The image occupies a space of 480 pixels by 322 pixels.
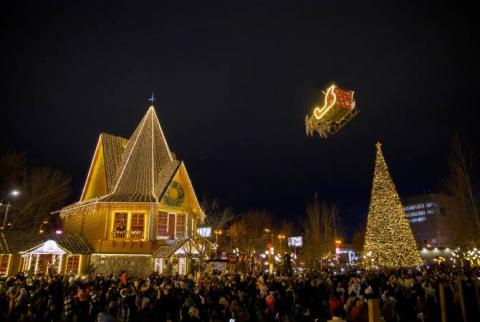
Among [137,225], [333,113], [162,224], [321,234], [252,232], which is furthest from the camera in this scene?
[252,232]

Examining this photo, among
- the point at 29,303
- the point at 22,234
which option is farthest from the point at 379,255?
the point at 22,234

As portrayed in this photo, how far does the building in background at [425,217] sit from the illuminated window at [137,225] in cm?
12115

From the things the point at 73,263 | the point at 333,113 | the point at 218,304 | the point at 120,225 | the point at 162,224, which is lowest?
the point at 218,304

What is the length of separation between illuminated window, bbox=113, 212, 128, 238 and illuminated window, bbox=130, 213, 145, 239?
0.54m

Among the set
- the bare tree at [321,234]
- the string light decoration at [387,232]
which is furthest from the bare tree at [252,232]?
the string light decoration at [387,232]

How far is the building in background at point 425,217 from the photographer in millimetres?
124438

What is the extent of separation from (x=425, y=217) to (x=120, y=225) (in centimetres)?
12855

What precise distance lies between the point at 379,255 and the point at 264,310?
2337 cm

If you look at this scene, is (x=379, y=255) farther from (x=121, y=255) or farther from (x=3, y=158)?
(x=3, y=158)

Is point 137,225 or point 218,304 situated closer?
point 218,304

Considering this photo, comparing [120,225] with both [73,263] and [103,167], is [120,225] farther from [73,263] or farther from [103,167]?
[103,167]

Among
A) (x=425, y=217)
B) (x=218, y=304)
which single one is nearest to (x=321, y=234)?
(x=218, y=304)

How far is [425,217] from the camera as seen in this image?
130250 mm

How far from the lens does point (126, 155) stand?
32594 millimetres
